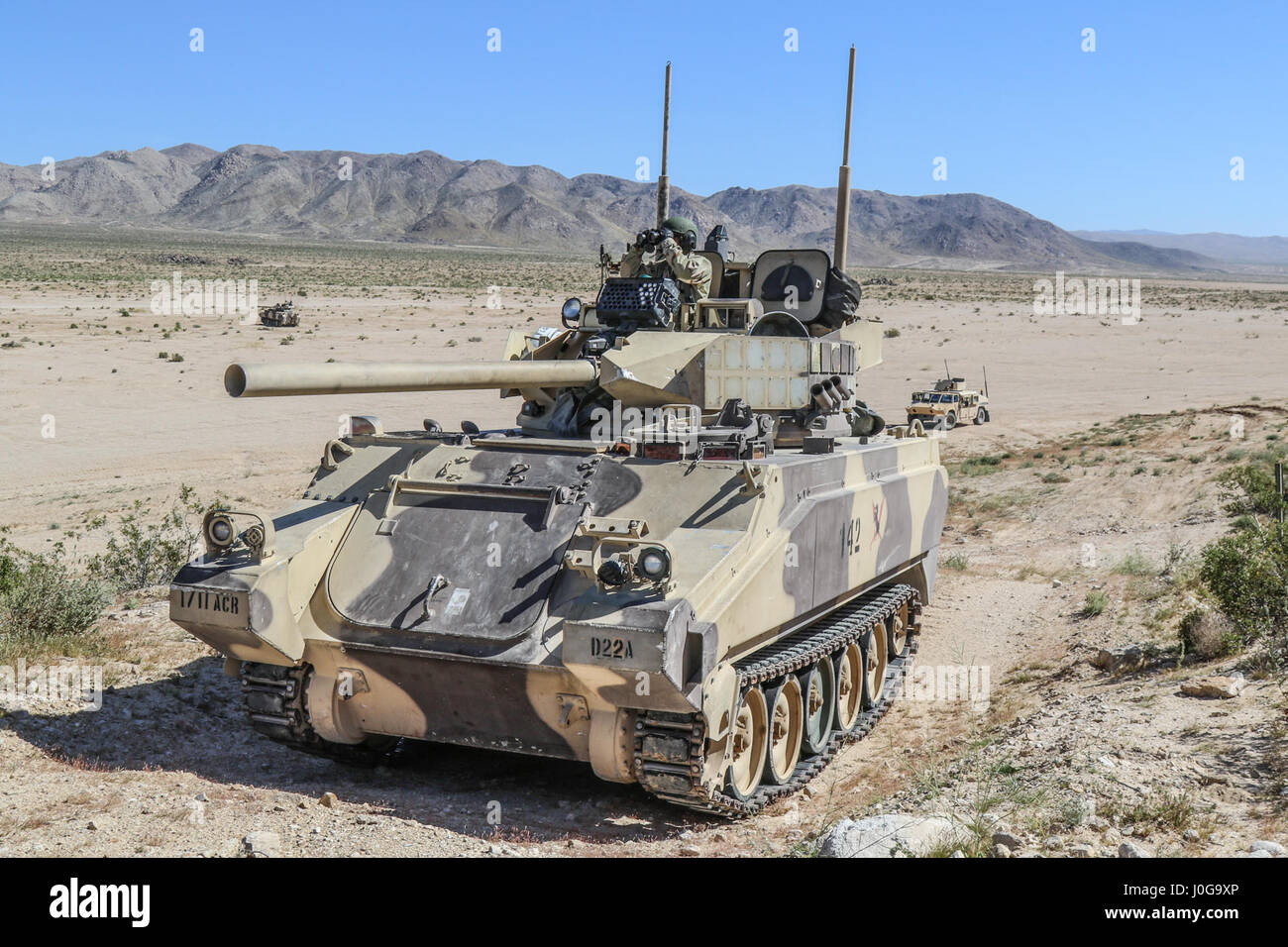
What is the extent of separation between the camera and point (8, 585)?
11766 millimetres

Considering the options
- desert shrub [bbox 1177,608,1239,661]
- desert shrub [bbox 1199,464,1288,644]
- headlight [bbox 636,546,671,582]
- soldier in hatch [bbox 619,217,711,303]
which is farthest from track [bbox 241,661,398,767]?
desert shrub [bbox 1199,464,1288,644]

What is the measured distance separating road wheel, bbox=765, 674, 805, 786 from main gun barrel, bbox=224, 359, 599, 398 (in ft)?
9.11

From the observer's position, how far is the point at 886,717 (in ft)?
36.8

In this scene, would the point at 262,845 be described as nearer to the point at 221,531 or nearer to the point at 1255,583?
the point at 221,531

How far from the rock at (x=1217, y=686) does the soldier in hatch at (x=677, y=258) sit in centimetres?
516

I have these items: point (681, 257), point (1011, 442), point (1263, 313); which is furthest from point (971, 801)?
point (1263, 313)

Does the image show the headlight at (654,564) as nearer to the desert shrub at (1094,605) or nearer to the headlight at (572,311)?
the headlight at (572,311)

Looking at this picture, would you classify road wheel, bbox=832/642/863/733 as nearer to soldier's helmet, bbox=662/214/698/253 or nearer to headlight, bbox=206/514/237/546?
soldier's helmet, bbox=662/214/698/253

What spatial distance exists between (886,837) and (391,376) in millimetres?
3829

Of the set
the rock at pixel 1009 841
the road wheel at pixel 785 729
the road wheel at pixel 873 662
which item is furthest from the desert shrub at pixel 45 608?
the rock at pixel 1009 841

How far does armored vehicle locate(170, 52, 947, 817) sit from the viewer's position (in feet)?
24.1

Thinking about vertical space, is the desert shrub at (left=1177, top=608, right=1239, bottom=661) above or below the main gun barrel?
below

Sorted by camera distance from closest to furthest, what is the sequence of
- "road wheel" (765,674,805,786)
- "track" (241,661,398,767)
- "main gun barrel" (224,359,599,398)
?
"main gun barrel" (224,359,599,398)
"track" (241,661,398,767)
"road wheel" (765,674,805,786)

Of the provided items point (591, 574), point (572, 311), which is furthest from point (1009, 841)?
point (572, 311)
